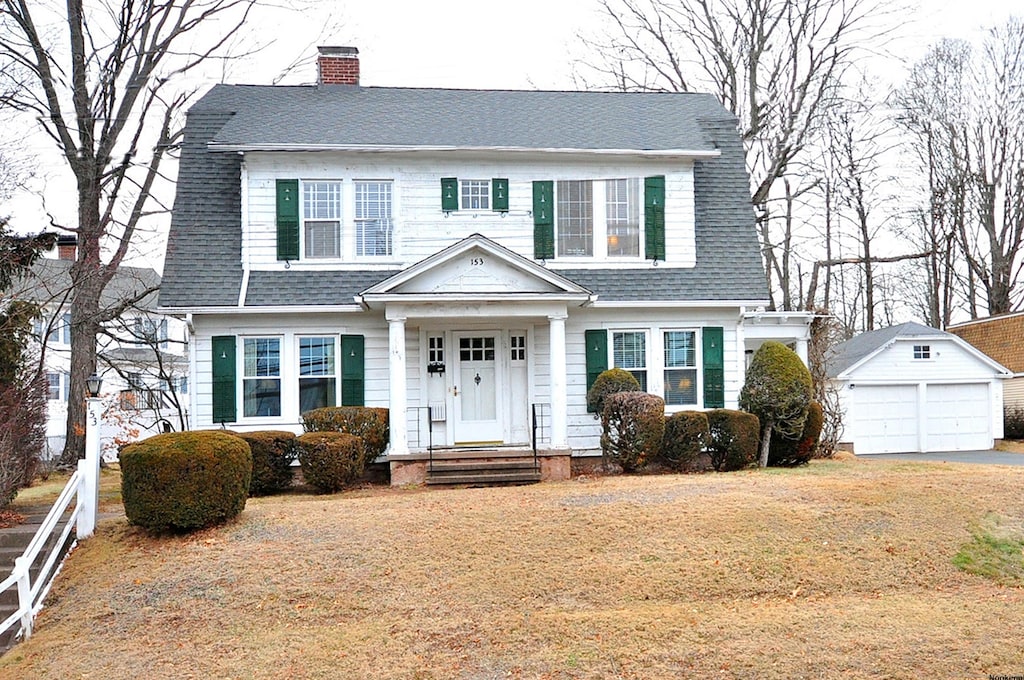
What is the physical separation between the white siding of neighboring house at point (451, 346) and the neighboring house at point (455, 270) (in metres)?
0.03

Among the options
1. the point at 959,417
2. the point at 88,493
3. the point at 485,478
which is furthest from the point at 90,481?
the point at 959,417

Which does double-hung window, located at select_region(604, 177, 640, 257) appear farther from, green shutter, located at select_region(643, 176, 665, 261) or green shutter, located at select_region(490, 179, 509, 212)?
green shutter, located at select_region(490, 179, 509, 212)

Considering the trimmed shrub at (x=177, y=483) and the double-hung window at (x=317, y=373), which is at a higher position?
the double-hung window at (x=317, y=373)

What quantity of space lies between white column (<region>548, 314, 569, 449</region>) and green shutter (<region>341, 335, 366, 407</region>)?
11.0ft

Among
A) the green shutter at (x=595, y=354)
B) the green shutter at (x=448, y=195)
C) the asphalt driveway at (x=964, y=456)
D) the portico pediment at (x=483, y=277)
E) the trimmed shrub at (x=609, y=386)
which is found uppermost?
the green shutter at (x=448, y=195)

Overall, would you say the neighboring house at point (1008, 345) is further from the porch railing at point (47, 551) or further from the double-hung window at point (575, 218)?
the porch railing at point (47, 551)

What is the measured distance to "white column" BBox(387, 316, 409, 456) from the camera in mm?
14922

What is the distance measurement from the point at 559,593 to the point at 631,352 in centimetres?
846

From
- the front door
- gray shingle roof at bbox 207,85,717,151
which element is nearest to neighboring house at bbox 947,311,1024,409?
gray shingle roof at bbox 207,85,717,151

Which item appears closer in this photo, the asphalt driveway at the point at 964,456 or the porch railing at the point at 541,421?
the porch railing at the point at 541,421

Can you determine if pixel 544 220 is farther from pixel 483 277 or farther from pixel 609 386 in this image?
pixel 609 386

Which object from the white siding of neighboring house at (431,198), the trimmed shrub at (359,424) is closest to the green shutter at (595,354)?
the white siding of neighboring house at (431,198)

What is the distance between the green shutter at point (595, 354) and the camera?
53.3ft

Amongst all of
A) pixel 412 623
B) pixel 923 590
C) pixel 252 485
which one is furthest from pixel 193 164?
pixel 923 590
